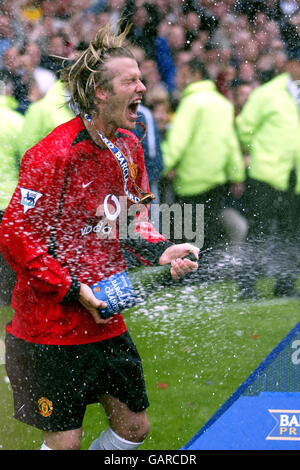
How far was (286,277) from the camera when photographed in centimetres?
217

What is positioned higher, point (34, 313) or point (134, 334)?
point (34, 313)

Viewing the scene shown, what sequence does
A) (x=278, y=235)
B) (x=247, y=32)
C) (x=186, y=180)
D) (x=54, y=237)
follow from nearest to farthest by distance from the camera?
(x=54, y=237) < (x=247, y=32) < (x=186, y=180) < (x=278, y=235)

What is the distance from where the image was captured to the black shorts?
4.34 ft

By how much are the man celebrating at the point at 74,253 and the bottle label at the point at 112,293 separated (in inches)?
1.0

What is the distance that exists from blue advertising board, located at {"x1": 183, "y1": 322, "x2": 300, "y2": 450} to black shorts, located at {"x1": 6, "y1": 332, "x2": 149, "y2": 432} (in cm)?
28

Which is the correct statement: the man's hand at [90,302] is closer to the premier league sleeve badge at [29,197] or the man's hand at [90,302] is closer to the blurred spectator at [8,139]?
the premier league sleeve badge at [29,197]

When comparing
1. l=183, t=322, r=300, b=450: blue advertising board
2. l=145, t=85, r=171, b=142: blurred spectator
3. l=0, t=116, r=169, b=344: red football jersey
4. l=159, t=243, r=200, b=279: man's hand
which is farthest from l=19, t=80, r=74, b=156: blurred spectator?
l=183, t=322, r=300, b=450: blue advertising board

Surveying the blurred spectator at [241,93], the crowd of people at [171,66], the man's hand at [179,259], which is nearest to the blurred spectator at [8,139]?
the crowd of people at [171,66]

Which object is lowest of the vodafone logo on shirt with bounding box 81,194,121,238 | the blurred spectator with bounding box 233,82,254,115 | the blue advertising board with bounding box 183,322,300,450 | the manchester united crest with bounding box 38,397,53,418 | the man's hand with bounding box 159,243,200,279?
the blue advertising board with bounding box 183,322,300,450

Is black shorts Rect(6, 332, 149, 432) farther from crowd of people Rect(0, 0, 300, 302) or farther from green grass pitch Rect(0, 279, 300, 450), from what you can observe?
crowd of people Rect(0, 0, 300, 302)

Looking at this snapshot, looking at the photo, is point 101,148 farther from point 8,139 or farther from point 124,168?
point 8,139
